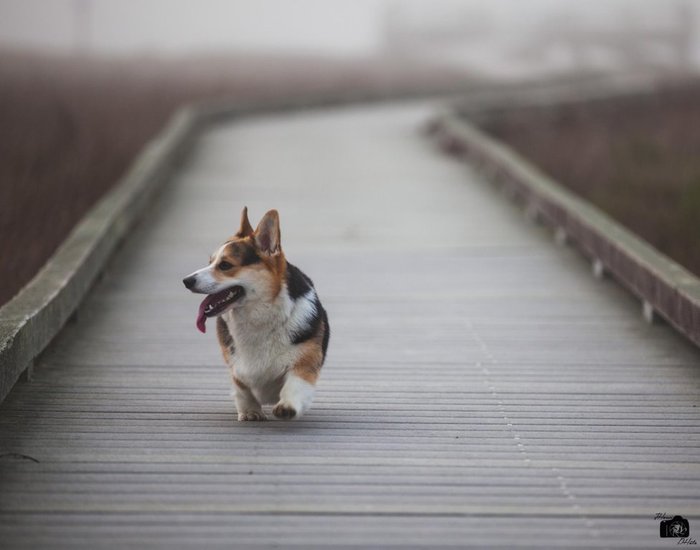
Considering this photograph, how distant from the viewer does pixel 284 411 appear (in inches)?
180

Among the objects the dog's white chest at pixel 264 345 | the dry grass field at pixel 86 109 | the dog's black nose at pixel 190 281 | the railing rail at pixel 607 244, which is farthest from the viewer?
the dry grass field at pixel 86 109

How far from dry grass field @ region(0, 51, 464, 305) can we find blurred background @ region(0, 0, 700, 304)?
35 mm

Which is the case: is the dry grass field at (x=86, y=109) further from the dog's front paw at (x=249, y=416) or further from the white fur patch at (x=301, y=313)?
the white fur patch at (x=301, y=313)

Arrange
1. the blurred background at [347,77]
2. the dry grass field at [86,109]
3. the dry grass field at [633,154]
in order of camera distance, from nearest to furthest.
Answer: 1. the dry grass field at [86,109]
2. the dry grass field at [633,154]
3. the blurred background at [347,77]

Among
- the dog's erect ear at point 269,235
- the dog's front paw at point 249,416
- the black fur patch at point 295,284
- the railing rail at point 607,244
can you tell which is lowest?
the railing rail at point 607,244

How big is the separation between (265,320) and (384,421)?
25.4 inches

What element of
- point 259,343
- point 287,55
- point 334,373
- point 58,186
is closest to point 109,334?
point 334,373

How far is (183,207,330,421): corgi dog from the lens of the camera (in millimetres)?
4512

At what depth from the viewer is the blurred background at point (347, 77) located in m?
10.9

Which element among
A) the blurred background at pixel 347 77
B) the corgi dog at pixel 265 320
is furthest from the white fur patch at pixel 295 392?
the blurred background at pixel 347 77

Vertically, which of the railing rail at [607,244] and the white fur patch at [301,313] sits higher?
the white fur patch at [301,313]

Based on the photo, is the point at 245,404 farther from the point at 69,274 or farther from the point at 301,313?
the point at 69,274

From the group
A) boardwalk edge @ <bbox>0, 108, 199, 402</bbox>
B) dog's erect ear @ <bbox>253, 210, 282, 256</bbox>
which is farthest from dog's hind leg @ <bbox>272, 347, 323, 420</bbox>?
boardwalk edge @ <bbox>0, 108, 199, 402</bbox>

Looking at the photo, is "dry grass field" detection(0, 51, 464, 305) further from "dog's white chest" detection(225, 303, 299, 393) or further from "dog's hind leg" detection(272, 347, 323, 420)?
"dog's hind leg" detection(272, 347, 323, 420)
